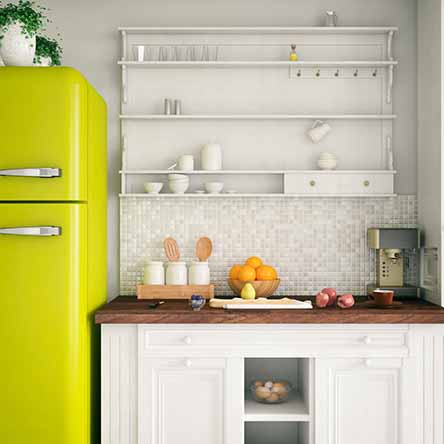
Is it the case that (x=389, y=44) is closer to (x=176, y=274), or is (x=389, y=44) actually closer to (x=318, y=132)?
(x=318, y=132)

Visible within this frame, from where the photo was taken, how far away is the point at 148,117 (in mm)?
3523

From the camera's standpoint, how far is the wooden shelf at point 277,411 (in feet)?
9.96

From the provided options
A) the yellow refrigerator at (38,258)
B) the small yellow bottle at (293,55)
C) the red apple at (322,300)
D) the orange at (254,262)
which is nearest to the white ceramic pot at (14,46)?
the yellow refrigerator at (38,258)

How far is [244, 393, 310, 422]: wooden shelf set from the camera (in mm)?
3035

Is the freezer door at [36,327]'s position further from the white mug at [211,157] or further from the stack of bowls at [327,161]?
the stack of bowls at [327,161]

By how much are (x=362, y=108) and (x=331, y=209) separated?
0.63 meters

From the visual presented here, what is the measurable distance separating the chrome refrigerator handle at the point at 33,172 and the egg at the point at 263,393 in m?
1.54

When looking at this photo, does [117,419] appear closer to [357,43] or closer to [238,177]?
[238,177]

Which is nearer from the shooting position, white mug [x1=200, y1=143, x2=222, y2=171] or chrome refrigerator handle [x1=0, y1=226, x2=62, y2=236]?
chrome refrigerator handle [x1=0, y1=226, x2=62, y2=236]

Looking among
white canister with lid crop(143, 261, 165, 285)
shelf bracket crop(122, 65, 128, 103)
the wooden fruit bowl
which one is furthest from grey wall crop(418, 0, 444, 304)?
shelf bracket crop(122, 65, 128, 103)

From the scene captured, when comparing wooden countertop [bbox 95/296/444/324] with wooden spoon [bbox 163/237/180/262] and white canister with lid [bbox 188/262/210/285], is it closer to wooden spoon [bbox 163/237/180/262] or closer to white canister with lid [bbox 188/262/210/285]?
white canister with lid [bbox 188/262/210/285]

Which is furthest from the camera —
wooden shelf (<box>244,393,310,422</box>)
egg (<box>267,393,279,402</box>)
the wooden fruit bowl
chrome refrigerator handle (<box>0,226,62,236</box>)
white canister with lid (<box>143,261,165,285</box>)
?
white canister with lid (<box>143,261,165,285</box>)

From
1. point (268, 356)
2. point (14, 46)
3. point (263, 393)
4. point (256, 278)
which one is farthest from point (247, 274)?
point (14, 46)

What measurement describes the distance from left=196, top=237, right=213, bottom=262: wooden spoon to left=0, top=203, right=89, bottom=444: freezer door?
928mm
